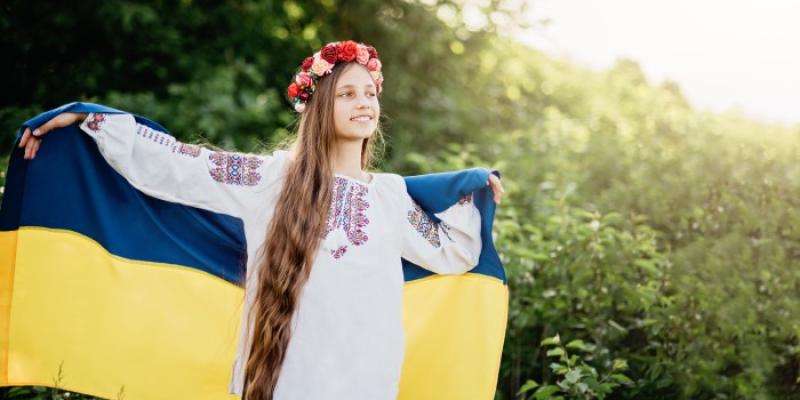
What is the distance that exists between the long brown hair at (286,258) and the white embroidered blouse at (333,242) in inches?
1.4

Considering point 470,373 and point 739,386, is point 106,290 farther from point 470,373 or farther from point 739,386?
point 739,386

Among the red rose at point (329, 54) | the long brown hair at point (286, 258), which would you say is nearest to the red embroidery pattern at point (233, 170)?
the long brown hair at point (286, 258)

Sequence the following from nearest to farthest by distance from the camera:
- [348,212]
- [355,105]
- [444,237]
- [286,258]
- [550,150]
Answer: [286,258]
[348,212]
[355,105]
[444,237]
[550,150]

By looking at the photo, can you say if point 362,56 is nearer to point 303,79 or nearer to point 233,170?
point 303,79

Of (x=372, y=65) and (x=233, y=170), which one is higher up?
(x=372, y=65)

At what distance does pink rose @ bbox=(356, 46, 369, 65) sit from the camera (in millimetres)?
3266

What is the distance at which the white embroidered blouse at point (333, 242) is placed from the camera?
2920 millimetres

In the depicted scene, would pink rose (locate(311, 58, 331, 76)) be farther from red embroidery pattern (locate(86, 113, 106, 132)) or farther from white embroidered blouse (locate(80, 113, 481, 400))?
red embroidery pattern (locate(86, 113, 106, 132))

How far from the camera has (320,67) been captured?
10.7ft

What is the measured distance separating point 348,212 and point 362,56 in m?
0.64

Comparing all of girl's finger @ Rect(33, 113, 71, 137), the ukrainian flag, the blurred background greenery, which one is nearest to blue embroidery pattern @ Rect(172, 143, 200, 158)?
the ukrainian flag

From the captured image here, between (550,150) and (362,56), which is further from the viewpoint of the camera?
(550,150)

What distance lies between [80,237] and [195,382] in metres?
0.73

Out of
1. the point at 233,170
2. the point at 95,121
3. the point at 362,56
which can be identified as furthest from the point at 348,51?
the point at 95,121
